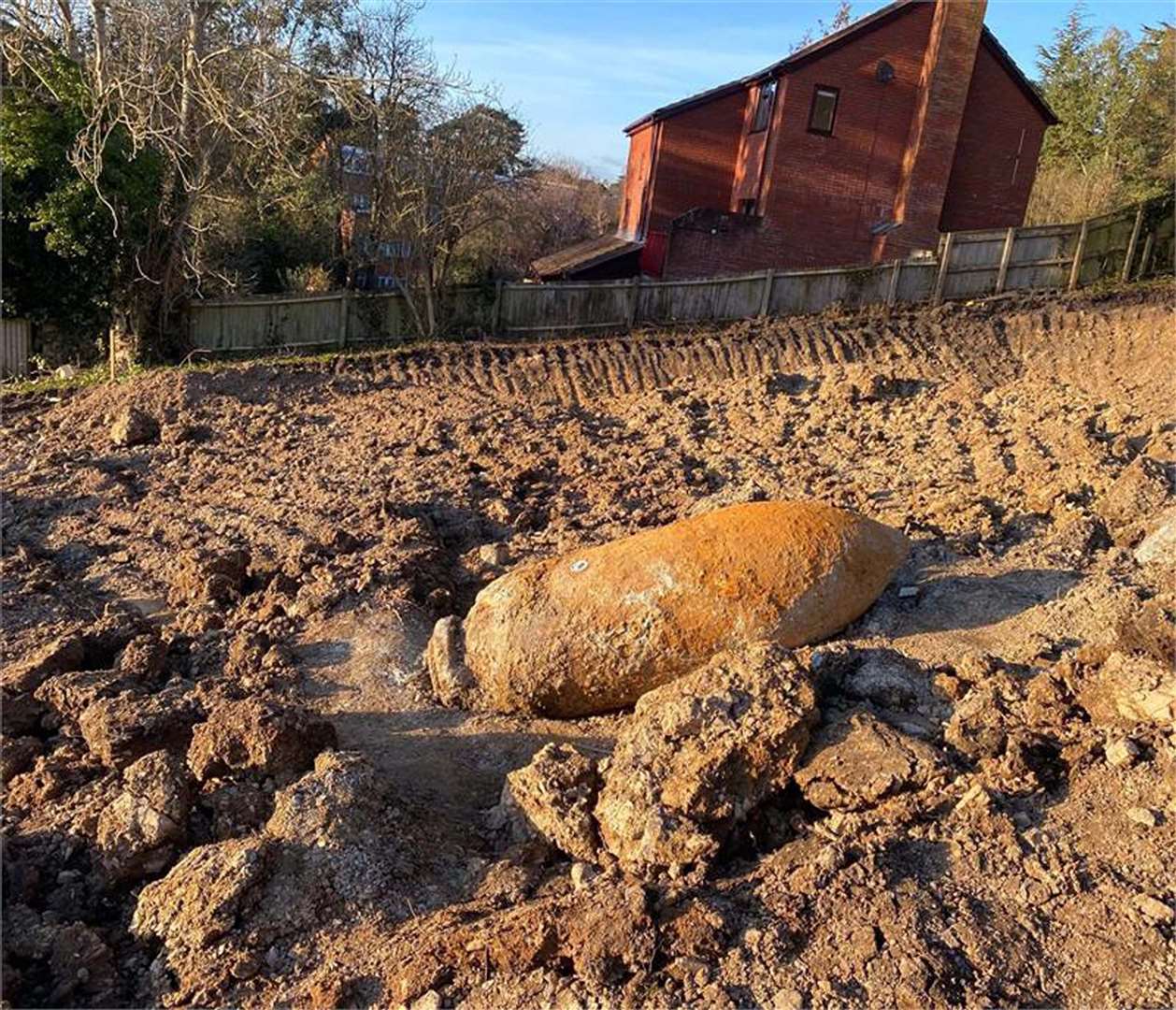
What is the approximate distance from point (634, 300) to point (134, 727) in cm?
1249

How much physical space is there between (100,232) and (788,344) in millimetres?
10725

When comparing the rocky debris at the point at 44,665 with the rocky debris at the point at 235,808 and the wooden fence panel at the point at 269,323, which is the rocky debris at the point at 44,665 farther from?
the wooden fence panel at the point at 269,323

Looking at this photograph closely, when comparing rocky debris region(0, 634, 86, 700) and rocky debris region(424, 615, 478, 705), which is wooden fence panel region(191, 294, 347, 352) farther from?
rocky debris region(424, 615, 478, 705)

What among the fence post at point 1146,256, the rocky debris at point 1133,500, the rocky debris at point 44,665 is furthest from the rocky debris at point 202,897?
the fence post at point 1146,256

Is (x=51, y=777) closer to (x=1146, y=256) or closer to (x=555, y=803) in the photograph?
(x=555, y=803)

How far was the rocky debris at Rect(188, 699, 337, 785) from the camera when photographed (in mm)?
4883

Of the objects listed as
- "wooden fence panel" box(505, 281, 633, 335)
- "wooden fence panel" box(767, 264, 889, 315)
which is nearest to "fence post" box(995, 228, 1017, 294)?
"wooden fence panel" box(767, 264, 889, 315)

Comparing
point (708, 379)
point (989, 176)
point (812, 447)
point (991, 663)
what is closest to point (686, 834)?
point (991, 663)

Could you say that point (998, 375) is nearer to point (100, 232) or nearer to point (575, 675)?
point (575, 675)

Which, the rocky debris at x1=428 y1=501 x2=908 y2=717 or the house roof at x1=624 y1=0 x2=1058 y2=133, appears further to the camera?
the house roof at x1=624 y1=0 x2=1058 y2=133

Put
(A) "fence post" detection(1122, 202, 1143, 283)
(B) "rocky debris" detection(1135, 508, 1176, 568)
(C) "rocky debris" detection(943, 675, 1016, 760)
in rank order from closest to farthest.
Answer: (C) "rocky debris" detection(943, 675, 1016, 760) → (B) "rocky debris" detection(1135, 508, 1176, 568) → (A) "fence post" detection(1122, 202, 1143, 283)

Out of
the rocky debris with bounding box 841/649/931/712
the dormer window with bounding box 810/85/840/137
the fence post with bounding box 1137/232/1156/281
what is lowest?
the rocky debris with bounding box 841/649/931/712

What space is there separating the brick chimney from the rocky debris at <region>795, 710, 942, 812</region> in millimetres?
18000

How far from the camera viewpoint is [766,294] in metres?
16.2
